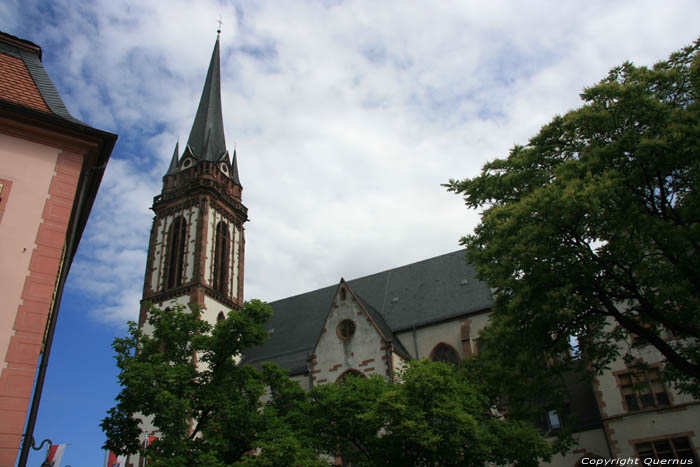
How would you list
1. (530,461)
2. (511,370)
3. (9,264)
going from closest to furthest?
(9,264), (511,370), (530,461)

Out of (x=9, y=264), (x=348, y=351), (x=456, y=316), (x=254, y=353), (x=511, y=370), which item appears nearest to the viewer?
(x=9, y=264)

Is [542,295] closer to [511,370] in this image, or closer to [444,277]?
[511,370]

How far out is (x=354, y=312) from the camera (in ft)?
86.6

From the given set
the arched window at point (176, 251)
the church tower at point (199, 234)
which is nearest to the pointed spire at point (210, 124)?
the church tower at point (199, 234)

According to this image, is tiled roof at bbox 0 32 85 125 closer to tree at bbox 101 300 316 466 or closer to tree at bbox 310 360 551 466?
tree at bbox 101 300 316 466

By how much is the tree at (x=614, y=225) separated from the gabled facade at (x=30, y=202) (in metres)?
9.43

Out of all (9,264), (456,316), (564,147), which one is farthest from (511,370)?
(456,316)

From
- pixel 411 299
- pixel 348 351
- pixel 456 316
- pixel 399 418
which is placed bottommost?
pixel 399 418

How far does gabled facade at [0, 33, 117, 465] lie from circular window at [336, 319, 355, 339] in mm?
16334

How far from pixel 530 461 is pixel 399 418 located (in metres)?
3.99

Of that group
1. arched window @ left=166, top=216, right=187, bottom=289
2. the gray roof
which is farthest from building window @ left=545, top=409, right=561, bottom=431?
arched window @ left=166, top=216, right=187, bottom=289

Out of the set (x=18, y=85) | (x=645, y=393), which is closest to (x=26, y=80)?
(x=18, y=85)

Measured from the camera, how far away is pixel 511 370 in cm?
1360

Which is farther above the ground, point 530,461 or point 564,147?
point 564,147
